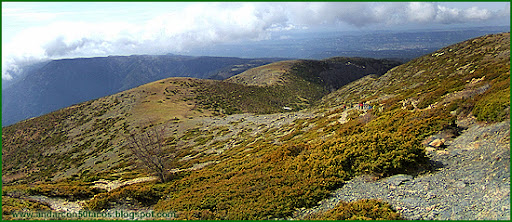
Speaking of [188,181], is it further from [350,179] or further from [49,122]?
[49,122]

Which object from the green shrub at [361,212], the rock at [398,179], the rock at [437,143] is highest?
the rock at [437,143]

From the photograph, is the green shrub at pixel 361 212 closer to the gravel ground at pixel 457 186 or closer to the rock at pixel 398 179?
the gravel ground at pixel 457 186

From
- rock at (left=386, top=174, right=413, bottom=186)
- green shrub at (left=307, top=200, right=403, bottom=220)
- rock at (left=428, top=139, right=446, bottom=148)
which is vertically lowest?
green shrub at (left=307, top=200, right=403, bottom=220)

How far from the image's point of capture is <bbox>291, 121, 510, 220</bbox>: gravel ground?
827cm

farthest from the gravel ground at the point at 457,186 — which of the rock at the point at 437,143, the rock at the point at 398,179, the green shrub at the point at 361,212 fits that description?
the green shrub at the point at 361,212

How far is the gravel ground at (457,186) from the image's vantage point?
27.1 feet

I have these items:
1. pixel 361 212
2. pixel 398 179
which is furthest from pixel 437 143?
pixel 361 212

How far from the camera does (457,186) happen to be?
9.52 metres

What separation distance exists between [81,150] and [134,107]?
2442cm

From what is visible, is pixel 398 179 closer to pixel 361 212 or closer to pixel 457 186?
pixel 457 186

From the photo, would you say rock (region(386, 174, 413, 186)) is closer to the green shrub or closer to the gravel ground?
the gravel ground

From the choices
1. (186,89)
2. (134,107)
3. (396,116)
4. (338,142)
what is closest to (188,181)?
(338,142)

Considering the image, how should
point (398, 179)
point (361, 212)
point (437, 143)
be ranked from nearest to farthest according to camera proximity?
point (361, 212) < point (398, 179) < point (437, 143)

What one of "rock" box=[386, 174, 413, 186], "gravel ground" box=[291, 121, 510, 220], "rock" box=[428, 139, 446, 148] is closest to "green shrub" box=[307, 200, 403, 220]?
"gravel ground" box=[291, 121, 510, 220]
